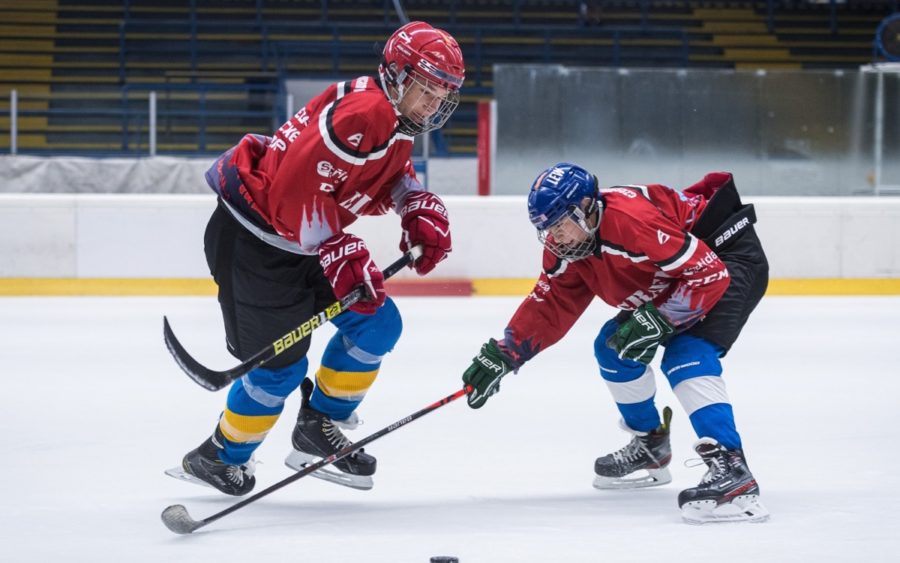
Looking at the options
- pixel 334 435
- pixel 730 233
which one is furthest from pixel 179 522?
pixel 730 233

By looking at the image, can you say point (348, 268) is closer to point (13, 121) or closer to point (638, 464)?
point (638, 464)

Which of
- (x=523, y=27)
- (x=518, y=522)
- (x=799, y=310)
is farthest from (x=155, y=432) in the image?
(x=523, y=27)

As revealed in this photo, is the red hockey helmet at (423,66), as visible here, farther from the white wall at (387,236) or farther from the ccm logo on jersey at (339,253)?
the white wall at (387,236)

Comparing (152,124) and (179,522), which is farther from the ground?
(152,124)

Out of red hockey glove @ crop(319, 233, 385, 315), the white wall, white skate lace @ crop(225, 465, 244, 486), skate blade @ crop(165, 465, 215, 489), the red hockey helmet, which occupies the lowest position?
the white wall

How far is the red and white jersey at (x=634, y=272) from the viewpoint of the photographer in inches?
112

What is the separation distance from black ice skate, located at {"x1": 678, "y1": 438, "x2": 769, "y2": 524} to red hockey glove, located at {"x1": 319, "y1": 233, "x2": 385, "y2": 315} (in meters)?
0.89

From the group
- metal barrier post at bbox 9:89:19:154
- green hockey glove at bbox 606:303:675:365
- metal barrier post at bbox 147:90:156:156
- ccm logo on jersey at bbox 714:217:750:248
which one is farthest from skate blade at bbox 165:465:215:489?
metal barrier post at bbox 9:89:19:154

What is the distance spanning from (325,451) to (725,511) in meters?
1.09

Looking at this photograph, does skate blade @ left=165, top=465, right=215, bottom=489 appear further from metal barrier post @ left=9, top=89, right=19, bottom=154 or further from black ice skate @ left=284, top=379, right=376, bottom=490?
metal barrier post @ left=9, top=89, right=19, bottom=154

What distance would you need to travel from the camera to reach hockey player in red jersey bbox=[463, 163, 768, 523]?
9.30ft

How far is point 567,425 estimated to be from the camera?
13.1 ft

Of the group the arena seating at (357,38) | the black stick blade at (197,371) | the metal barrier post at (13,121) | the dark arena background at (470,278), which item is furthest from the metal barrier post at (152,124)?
the black stick blade at (197,371)

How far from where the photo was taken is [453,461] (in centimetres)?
348
